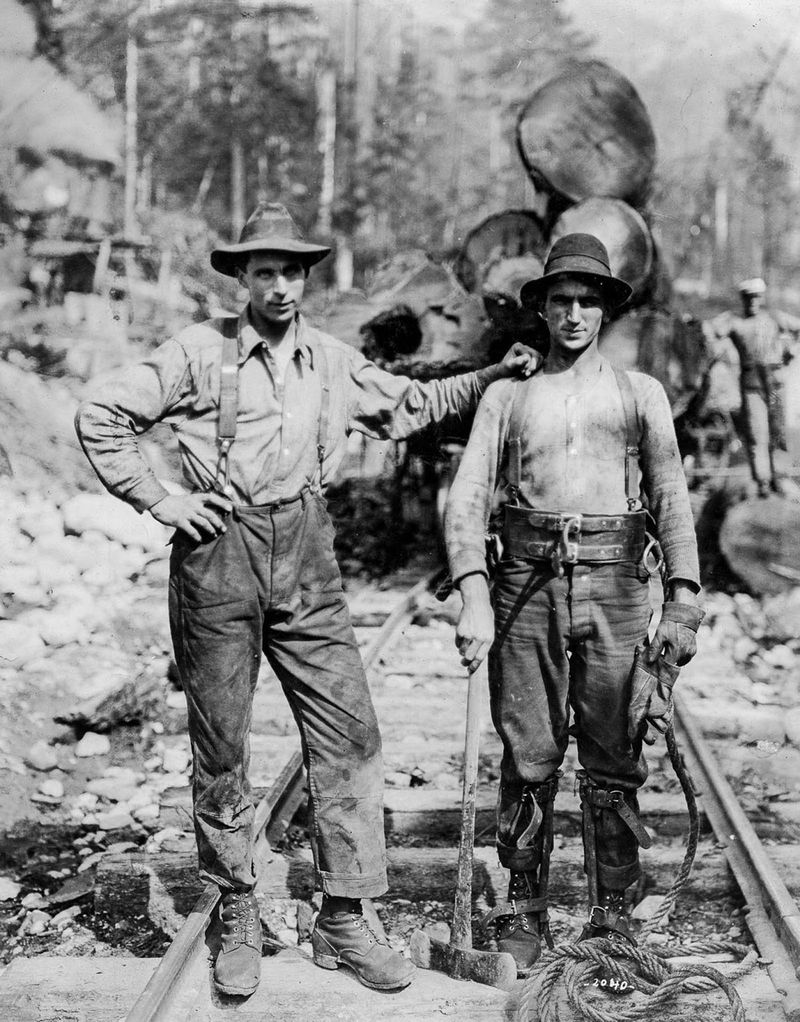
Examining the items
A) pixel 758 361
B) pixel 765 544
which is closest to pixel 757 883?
pixel 765 544

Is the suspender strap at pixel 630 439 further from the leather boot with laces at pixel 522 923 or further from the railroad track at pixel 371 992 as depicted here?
the railroad track at pixel 371 992

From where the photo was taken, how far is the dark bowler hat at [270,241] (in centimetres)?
327

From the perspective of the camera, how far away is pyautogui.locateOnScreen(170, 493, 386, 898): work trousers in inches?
130

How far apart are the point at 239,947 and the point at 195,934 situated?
0.14 meters

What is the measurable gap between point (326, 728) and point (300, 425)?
0.98 m

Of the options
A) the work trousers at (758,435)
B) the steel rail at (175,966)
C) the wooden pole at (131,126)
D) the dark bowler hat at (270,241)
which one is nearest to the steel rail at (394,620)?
the steel rail at (175,966)

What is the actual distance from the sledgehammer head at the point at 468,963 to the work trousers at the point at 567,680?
0.36m

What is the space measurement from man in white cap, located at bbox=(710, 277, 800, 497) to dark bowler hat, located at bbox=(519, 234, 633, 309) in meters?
7.79

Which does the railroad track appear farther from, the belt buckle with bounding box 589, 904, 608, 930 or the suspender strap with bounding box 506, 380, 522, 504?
the suspender strap with bounding box 506, 380, 522, 504

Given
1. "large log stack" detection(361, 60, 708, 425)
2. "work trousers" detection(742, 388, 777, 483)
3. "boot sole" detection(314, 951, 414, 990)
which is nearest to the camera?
"boot sole" detection(314, 951, 414, 990)

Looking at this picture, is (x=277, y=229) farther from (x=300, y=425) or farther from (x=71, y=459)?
(x=71, y=459)

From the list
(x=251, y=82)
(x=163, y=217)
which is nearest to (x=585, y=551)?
(x=163, y=217)

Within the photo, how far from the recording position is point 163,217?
25.2 meters

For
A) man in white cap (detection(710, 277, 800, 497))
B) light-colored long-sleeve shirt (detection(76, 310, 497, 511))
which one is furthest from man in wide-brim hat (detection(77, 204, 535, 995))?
man in white cap (detection(710, 277, 800, 497))
